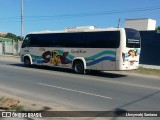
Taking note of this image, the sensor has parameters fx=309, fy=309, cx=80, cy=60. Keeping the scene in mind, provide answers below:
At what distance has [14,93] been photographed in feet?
38.4

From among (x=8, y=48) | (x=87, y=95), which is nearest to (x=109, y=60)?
(x=87, y=95)

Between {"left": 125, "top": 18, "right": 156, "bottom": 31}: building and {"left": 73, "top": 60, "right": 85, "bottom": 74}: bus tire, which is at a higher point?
{"left": 125, "top": 18, "right": 156, "bottom": 31}: building

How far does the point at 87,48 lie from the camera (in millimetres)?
19531

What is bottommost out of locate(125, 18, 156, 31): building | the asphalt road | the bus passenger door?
the asphalt road

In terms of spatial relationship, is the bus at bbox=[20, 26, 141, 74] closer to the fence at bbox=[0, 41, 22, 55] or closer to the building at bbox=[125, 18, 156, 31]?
the fence at bbox=[0, 41, 22, 55]

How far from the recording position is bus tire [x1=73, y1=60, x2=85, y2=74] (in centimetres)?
1981

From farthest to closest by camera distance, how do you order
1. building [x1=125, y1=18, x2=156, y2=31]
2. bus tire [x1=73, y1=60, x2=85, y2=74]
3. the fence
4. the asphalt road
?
building [x1=125, y1=18, x2=156, y2=31]
the fence
bus tire [x1=73, y1=60, x2=85, y2=74]
the asphalt road

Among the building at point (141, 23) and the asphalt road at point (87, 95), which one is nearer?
the asphalt road at point (87, 95)

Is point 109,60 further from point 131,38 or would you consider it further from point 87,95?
point 87,95

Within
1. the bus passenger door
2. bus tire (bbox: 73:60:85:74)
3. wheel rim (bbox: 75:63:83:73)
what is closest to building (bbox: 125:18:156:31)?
bus tire (bbox: 73:60:85:74)

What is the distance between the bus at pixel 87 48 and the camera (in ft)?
59.3

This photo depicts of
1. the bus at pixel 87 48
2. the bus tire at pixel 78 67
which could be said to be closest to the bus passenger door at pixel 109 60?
the bus at pixel 87 48

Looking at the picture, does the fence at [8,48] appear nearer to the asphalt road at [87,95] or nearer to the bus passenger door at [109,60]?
the bus passenger door at [109,60]

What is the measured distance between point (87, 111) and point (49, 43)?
45.4 ft
